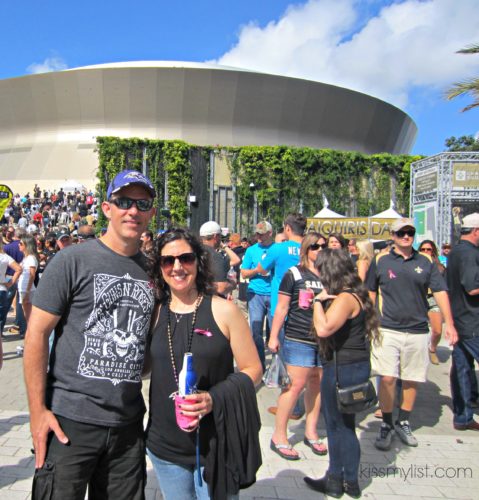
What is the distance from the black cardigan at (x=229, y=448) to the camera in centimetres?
198

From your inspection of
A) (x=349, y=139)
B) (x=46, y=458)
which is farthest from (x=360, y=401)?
(x=349, y=139)

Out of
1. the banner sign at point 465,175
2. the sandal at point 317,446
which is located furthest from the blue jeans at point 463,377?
the banner sign at point 465,175

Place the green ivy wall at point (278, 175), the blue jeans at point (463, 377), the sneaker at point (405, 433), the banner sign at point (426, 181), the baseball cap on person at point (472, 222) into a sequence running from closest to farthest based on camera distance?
the sneaker at point (405, 433) → the blue jeans at point (463, 377) → the baseball cap on person at point (472, 222) → the banner sign at point (426, 181) → the green ivy wall at point (278, 175)

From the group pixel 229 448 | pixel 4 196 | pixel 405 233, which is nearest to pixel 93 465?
pixel 229 448

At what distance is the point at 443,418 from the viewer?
4.95 meters

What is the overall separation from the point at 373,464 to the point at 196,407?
8.56ft

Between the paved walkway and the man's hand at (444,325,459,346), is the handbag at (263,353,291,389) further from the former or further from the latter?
the man's hand at (444,325,459,346)

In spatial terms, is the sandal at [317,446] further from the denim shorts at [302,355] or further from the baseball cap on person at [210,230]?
the baseball cap on person at [210,230]

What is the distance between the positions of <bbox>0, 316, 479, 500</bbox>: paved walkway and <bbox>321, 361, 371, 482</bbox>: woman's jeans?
27cm

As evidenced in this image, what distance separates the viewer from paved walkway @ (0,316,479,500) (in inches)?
131

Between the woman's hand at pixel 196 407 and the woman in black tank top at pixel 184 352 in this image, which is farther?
the woman in black tank top at pixel 184 352

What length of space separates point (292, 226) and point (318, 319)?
2.00 metres

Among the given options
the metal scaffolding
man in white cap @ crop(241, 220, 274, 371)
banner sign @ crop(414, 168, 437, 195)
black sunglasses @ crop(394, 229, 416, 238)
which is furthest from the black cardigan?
banner sign @ crop(414, 168, 437, 195)

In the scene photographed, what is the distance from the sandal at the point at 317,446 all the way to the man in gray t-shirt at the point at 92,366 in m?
2.21
